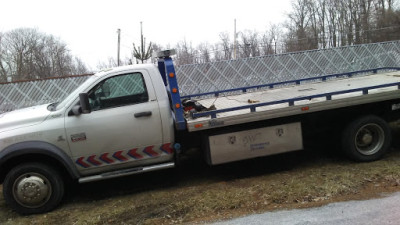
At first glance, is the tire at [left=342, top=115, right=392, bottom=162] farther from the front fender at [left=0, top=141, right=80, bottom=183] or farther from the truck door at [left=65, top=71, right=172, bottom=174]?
the front fender at [left=0, top=141, right=80, bottom=183]

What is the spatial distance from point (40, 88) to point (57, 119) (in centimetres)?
1164

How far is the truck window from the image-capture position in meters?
4.77

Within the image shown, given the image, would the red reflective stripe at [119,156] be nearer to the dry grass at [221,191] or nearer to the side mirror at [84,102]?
the dry grass at [221,191]

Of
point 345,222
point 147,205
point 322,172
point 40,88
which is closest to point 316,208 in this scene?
point 345,222

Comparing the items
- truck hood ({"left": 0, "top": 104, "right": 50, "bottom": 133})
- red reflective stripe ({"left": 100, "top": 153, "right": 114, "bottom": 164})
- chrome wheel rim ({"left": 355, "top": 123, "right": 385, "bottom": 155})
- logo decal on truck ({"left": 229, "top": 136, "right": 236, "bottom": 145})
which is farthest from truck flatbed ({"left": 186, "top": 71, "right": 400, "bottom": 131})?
truck hood ({"left": 0, "top": 104, "right": 50, "bottom": 133})

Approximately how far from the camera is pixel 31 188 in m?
4.50

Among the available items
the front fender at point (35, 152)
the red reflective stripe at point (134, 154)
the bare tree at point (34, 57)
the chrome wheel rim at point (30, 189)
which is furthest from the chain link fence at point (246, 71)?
the bare tree at point (34, 57)

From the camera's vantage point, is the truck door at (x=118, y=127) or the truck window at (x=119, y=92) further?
the truck window at (x=119, y=92)

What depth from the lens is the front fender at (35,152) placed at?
4.36m

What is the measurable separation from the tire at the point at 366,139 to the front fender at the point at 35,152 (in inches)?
176

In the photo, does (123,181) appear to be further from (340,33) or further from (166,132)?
(340,33)

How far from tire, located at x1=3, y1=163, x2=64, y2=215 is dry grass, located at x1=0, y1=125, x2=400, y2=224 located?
158 millimetres

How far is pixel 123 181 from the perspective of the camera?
19.0 feet

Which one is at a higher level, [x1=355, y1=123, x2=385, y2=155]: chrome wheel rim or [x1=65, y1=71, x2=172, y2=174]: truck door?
[x1=65, y1=71, x2=172, y2=174]: truck door
